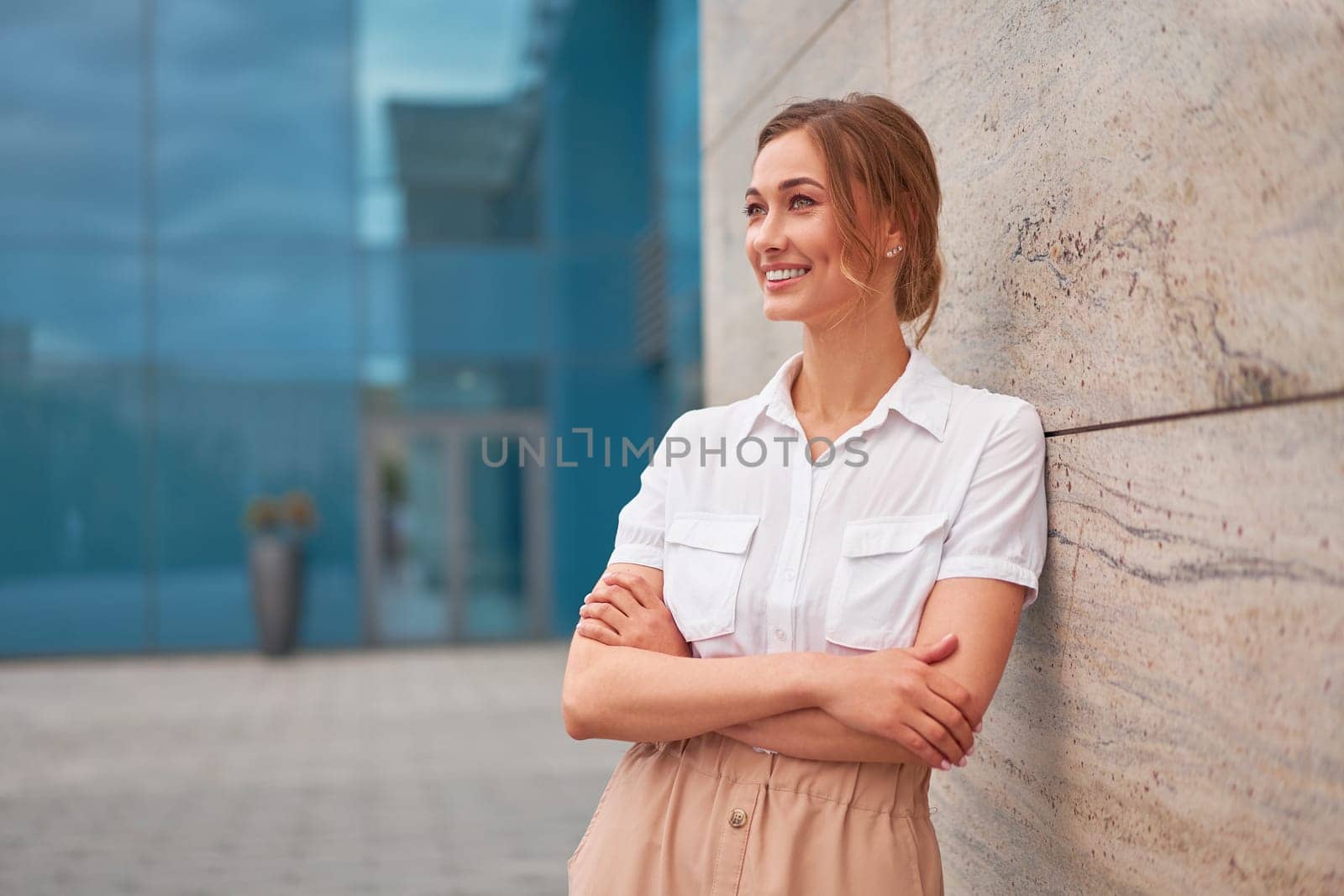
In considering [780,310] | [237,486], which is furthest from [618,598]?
[237,486]

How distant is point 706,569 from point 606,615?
173mm

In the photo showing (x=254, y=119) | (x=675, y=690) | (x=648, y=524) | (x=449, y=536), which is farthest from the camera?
(x=449, y=536)

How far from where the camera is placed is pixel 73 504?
13086 millimetres

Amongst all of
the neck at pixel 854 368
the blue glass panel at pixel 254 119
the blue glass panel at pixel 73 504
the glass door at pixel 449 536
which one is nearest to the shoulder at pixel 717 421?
the neck at pixel 854 368

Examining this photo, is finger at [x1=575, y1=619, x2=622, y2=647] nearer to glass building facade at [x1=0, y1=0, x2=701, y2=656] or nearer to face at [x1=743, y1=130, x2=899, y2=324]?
face at [x1=743, y1=130, x2=899, y2=324]

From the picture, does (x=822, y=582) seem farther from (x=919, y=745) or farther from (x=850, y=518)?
(x=919, y=745)

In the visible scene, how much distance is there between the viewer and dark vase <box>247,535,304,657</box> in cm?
1288

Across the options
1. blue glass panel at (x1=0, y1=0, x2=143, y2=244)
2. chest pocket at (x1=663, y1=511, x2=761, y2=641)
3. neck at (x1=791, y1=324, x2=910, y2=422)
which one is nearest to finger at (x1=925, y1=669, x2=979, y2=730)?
chest pocket at (x1=663, y1=511, x2=761, y2=641)

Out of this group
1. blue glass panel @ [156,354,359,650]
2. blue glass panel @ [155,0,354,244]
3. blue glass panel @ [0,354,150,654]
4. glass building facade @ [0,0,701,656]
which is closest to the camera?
blue glass panel @ [0,354,150,654]

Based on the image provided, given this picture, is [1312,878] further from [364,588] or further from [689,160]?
[364,588]

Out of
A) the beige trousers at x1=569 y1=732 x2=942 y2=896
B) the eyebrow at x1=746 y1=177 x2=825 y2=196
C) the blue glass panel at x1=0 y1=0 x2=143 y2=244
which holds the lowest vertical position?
the beige trousers at x1=569 y1=732 x2=942 y2=896

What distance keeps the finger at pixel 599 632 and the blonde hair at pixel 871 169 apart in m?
0.65

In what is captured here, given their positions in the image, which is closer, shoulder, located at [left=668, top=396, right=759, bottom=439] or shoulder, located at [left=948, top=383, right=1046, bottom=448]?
shoulder, located at [left=948, top=383, right=1046, bottom=448]

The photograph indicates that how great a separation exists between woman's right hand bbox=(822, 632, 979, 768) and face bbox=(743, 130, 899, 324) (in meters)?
0.58
